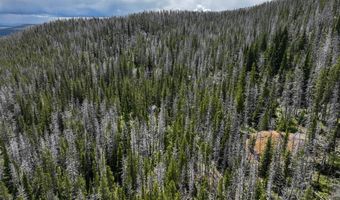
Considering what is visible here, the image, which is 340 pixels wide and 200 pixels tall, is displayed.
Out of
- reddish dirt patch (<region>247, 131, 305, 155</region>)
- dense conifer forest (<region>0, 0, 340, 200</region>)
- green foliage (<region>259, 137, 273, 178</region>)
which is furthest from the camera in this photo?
reddish dirt patch (<region>247, 131, 305, 155</region>)

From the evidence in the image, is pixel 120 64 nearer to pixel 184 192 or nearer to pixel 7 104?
pixel 7 104

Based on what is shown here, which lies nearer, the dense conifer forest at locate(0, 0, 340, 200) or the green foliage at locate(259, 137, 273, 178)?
the dense conifer forest at locate(0, 0, 340, 200)

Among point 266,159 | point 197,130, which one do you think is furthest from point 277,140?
point 197,130

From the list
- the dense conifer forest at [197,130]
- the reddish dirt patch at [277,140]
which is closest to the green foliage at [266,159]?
the dense conifer forest at [197,130]

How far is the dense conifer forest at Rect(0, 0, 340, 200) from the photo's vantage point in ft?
212

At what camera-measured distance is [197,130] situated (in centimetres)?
9125

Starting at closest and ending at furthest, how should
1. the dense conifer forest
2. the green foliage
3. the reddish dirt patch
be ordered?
the dense conifer forest → the green foliage → the reddish dirt patch

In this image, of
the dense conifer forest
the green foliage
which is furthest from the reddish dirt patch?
the green foliage

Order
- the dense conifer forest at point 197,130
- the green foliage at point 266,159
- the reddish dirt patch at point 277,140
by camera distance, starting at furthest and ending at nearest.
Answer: the reddish dirt patch at point 277,140 < the green foliage at point 266,159 < the dense conifer forest at point 197,130

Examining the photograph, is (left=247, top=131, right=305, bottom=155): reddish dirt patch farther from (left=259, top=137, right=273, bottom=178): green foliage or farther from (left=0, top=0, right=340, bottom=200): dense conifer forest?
(left=259, top=137, right=273, bottom=178): green foliage

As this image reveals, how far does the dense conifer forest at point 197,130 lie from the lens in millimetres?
64750

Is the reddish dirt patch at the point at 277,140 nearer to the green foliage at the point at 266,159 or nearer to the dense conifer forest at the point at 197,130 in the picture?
the dense conifer forest at the point at 197,130

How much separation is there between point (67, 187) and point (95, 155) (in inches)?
542

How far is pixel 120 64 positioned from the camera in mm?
169500
